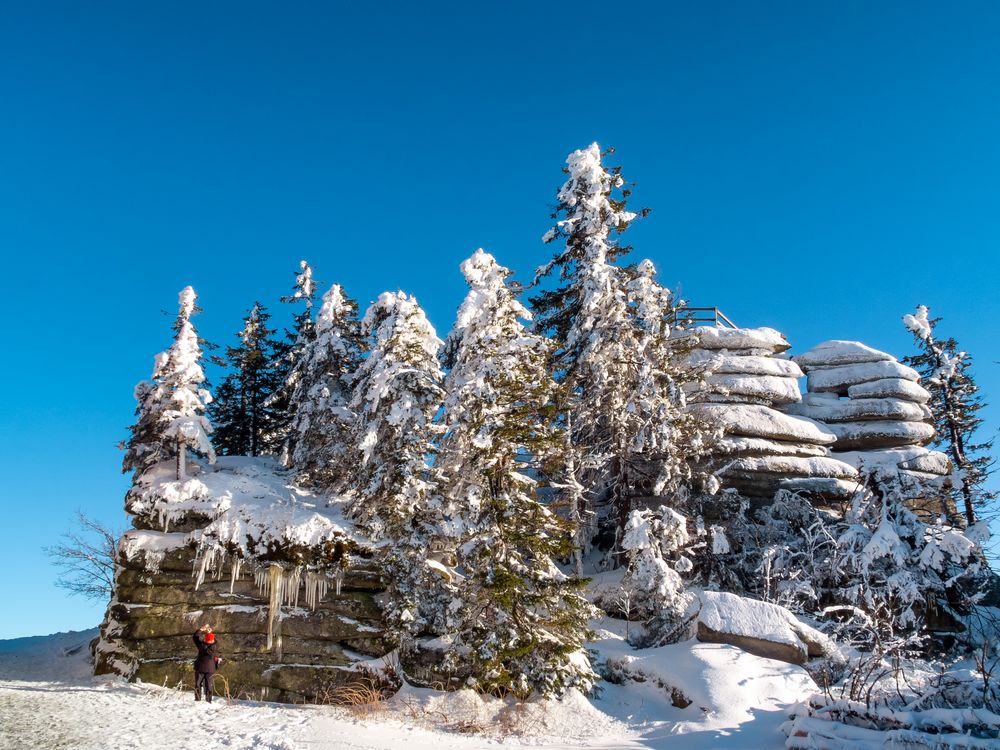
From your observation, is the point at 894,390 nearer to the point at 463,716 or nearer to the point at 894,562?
the point at 894,562

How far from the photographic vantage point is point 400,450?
18.5 metres

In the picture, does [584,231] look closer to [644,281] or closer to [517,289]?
[644,281]

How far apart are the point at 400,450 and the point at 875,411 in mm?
23255

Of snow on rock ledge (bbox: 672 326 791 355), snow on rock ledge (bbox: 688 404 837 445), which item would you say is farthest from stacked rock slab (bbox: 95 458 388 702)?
snow on rock ledge (bbox: 672 326 791 355)

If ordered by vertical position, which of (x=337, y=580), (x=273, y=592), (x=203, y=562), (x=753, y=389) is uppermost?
(x=753, y=389)

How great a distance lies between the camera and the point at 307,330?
30594mm

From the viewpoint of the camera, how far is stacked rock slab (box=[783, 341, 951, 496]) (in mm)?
27859

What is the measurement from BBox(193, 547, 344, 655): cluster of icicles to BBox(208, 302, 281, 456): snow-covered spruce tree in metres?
13.9

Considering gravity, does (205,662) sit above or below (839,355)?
below

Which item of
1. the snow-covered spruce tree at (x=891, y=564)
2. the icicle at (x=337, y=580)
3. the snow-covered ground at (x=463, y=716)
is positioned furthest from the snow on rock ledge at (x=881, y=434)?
the icicle at (x=337, y=580)

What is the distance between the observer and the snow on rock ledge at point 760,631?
15.6 metres

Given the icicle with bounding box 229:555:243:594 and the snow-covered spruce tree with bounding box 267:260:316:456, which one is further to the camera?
the snow-covered spruce tree with bounding box 267:260:316:456

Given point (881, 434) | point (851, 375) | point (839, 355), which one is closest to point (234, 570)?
point (881, 434)

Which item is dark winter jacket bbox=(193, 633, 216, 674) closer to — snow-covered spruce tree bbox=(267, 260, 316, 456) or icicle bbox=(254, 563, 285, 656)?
icicle bbox=(254, 563, 285, 656)
